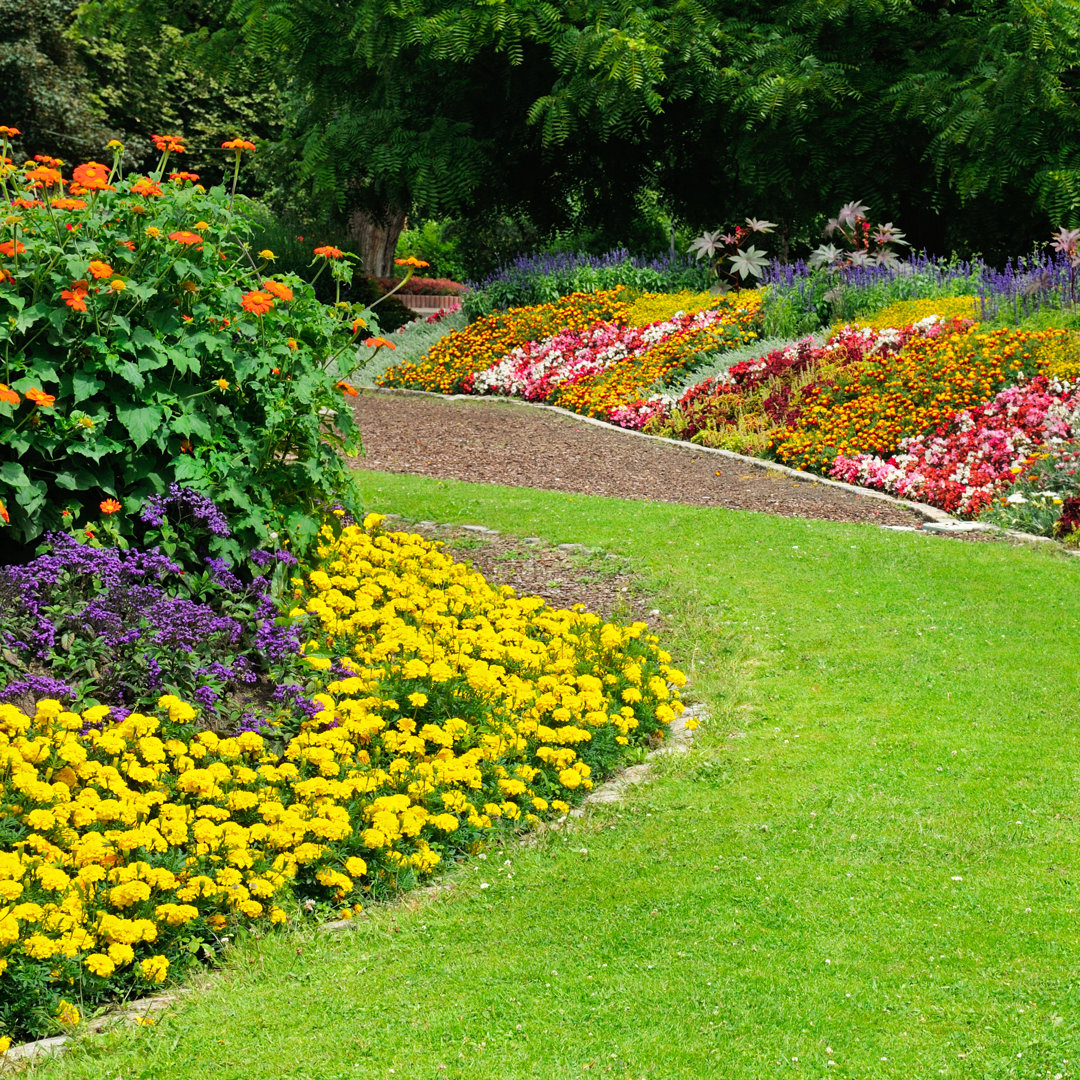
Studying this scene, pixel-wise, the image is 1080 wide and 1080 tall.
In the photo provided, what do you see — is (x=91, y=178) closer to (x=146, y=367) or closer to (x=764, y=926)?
(x=146, y=367)

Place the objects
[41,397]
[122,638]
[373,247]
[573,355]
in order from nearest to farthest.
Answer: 1. [41,397]
2. [122,638]
3. [573,355]
4. [373,247]

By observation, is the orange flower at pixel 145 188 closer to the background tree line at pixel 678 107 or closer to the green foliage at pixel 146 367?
the green foliage at pixel 146 367

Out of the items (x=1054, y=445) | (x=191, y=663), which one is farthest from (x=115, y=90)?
(x=191, y=663)

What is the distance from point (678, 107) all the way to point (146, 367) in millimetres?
13651

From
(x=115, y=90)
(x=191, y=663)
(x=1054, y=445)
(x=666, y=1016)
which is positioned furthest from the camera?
(x=115, y=90)

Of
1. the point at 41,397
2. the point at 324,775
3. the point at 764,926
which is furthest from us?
the point at 41,397

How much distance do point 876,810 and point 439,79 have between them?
48.9 ft

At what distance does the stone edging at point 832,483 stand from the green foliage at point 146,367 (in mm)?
4534

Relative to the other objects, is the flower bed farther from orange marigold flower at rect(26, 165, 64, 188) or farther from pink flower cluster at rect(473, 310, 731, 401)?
orange marigold flower at rect(26, 165, 64, 188)

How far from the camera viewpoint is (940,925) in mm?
3475

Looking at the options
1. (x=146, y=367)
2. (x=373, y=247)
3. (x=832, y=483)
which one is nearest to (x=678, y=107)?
(x=832, y=483)

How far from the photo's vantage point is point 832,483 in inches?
385

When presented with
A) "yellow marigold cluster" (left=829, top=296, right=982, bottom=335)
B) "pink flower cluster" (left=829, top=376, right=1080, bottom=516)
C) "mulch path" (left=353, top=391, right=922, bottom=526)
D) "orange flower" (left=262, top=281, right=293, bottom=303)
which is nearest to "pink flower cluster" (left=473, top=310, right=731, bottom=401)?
"mulch path" (left=353, top=391, right=922, bottom=526)

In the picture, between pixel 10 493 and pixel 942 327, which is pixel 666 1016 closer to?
pixel 10 493
